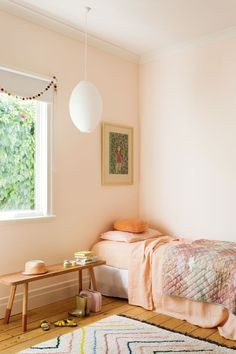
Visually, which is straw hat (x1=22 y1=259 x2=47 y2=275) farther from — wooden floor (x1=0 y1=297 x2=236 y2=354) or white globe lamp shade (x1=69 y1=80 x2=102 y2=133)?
white globe lamp shade (x1=69 y1=80 x2=102 y2=133)

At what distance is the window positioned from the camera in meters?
3.16

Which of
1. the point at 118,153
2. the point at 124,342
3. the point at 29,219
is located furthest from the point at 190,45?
the point at 124,342

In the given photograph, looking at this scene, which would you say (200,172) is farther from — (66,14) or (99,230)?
(66,14)

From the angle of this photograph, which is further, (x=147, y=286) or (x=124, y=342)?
(x=147, y=286)

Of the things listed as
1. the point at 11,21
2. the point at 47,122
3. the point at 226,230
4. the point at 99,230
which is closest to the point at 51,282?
the point at 99,230

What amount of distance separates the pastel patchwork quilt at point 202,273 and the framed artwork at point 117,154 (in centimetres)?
121

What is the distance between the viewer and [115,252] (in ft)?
11.8

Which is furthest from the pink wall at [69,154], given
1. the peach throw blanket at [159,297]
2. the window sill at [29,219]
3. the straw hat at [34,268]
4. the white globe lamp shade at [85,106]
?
the peach throw blanket at [159,297]

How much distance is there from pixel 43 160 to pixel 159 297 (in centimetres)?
162

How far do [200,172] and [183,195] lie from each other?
0.33m

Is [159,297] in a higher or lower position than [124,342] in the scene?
higher

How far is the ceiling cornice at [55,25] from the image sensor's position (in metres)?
3.06

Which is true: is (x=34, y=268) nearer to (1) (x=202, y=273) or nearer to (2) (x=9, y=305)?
(2) (x=9, y=305)

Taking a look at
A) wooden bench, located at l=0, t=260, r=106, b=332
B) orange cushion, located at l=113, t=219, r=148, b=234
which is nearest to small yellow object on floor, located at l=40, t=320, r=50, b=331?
wooden bench, located at l=0, t=260, r=106, b=332
